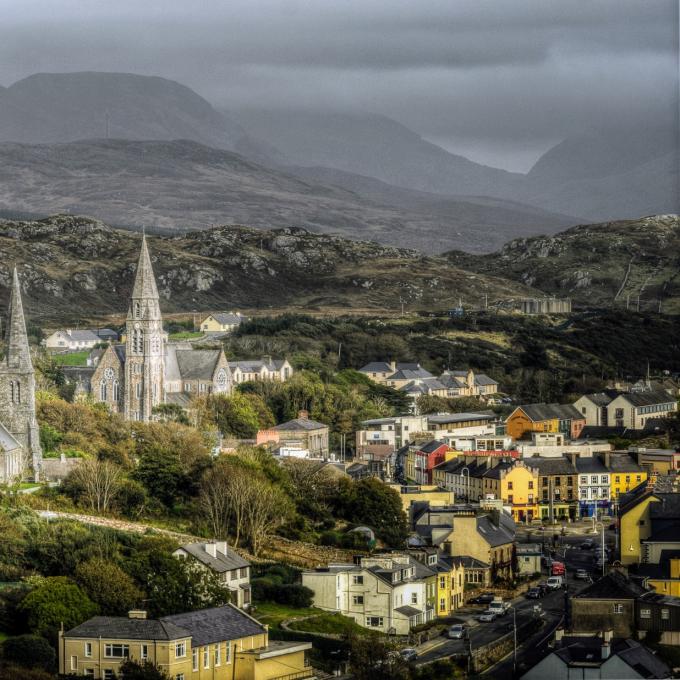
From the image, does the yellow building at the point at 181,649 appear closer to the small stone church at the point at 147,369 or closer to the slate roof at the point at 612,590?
the slate roof at the point at 612,590

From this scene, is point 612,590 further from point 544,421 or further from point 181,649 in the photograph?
point 544,421

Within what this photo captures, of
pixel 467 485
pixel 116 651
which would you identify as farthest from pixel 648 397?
pixel 116 651

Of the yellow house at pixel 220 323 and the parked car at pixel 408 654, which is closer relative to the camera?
the parked car at pixel 408 654

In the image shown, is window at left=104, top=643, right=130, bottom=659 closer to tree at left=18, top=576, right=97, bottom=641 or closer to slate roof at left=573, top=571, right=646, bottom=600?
tree at left=18, top=576, right=97, bottom=641

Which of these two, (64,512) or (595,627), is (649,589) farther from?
(64,512)

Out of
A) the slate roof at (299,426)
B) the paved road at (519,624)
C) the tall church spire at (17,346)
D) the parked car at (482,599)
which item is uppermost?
the tall church spire at (17,346)

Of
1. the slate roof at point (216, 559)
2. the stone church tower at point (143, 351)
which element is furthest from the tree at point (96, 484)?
the stone church tower at point (143, 351)

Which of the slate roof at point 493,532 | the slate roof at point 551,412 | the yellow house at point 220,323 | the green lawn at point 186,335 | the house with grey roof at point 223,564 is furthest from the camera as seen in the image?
the yellow house at point 220,323
